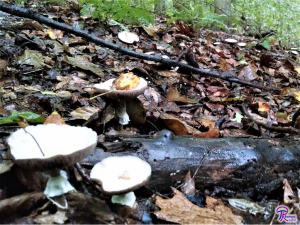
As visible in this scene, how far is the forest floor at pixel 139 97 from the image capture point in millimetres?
2373

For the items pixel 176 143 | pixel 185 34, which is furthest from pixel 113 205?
pixel 185 34

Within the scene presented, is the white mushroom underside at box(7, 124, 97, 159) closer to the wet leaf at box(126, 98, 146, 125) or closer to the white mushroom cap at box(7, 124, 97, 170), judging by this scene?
the white mushroom cap at box(7, 124, 97, 170)

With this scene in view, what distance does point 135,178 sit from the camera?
1.52m

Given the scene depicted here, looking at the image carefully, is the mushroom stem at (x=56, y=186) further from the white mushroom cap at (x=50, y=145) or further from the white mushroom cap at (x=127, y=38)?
the white mushroom cap at (x=127, y=38)

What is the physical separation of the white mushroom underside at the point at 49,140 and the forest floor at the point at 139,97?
258 mm

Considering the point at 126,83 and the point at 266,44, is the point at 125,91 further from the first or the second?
the point at 266,44

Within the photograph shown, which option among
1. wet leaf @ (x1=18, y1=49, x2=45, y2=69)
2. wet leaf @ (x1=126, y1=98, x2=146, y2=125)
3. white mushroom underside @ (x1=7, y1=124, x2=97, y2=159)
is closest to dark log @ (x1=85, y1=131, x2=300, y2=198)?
white mushroom underside @ (x1=7, y1=124, x2=97, y2=159)

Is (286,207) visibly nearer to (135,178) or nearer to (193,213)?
(193,213)

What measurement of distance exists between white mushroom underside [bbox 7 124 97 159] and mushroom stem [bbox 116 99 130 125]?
0.70 metres

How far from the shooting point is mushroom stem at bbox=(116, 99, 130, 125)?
230cm

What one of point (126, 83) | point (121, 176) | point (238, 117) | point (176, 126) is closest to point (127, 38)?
point (238, 117)

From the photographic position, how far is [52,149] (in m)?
1.50

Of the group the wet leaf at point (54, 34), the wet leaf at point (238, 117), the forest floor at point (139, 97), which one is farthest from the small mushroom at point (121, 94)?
the wet leaf at point (54, 34)

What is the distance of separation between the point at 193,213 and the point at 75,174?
0.74 m
